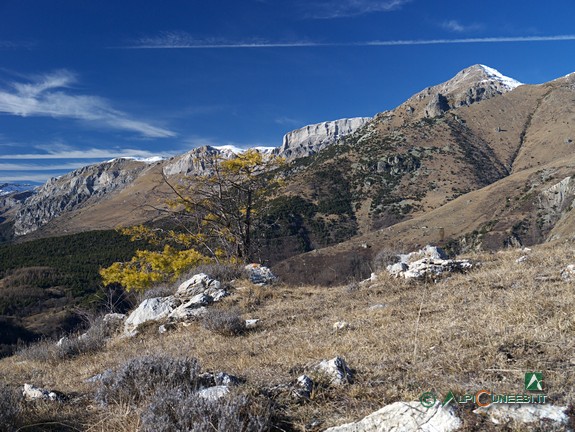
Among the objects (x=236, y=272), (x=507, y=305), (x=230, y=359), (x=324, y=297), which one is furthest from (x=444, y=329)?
(x=236, y=272)

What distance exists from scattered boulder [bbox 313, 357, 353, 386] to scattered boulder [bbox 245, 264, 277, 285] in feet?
26.3

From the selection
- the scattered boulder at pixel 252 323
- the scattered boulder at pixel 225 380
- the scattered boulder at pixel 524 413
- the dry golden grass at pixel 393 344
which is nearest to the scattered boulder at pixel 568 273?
the dry golden grass at pixel 393 344

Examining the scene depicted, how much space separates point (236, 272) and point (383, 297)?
5510 millimetres

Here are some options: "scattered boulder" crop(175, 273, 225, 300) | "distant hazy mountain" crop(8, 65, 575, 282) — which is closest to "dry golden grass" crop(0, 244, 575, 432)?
"scattered boulder" crop(175, 273, 225, 300)

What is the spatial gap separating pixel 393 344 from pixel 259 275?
26.2 ft

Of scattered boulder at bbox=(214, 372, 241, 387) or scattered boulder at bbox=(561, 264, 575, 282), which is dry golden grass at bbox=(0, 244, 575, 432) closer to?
scattered boulder at bbox=(561, 264, 575, 282)

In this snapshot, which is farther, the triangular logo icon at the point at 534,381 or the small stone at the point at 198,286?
the small stone at the point at 198,286

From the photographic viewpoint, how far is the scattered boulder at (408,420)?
2.76m

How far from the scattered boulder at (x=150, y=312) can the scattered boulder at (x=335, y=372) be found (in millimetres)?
6925

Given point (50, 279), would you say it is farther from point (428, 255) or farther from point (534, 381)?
point (534, 381)

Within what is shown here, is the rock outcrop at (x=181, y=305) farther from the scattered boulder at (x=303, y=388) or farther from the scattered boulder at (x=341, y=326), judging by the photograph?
the scattered boulder at (x=303, y=388)

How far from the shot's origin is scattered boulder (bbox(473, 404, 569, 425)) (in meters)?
2.70

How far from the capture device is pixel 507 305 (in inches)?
231

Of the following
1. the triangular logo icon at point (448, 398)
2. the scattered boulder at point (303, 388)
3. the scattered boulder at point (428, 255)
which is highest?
the scattered boulder at point (428, 255)
